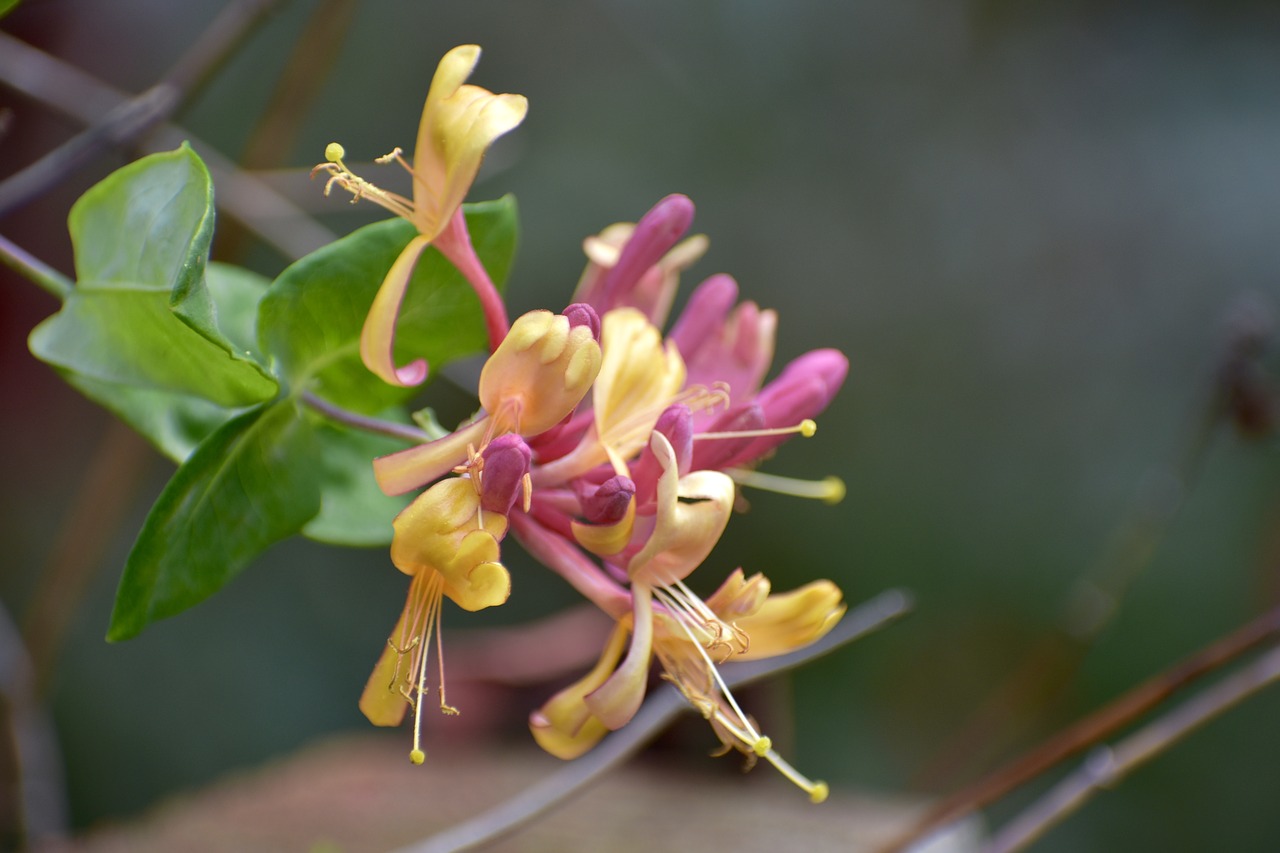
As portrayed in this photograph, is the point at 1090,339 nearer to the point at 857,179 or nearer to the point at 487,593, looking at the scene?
the point at 857,179

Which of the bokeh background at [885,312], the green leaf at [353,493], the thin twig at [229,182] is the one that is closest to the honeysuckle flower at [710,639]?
the green leaf at [353,493]

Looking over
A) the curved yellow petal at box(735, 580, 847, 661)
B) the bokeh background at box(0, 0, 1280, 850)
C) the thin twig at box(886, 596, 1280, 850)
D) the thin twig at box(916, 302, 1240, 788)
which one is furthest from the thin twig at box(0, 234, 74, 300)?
the bokeh background at box(0, 0, 1280, 850)

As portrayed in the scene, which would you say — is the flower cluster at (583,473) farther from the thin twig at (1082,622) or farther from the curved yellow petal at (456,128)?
the thin twig at (1082,622)

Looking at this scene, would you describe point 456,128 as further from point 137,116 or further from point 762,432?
point 137,116

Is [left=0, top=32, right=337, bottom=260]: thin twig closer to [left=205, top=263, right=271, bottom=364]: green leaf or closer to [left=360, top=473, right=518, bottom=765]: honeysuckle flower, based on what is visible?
[left=205, top=263, right=271, bottom=364]: green leaf

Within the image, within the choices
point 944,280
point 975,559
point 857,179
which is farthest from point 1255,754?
point 857,179

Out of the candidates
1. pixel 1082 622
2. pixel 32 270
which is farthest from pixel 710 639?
pixel 1082 622
